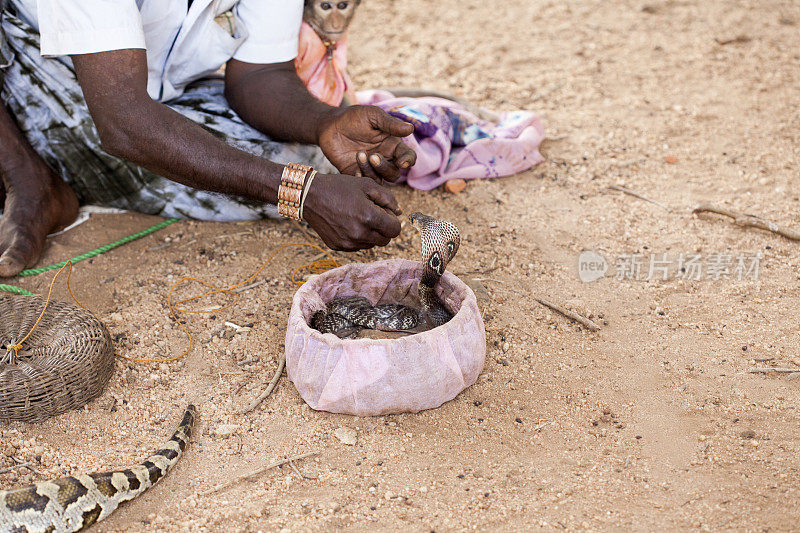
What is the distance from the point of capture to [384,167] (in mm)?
3137

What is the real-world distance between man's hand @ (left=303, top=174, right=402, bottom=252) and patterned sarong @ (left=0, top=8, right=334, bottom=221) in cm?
87

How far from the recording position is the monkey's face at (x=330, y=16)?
12.2 ft

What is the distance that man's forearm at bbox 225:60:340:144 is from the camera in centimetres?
339

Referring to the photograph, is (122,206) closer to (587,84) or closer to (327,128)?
(327,128)

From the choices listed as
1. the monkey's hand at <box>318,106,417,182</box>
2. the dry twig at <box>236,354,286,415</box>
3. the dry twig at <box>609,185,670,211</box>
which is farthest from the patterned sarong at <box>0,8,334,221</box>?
the dry twig at <box>609,185,670,211</box>

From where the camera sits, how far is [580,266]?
3471mm

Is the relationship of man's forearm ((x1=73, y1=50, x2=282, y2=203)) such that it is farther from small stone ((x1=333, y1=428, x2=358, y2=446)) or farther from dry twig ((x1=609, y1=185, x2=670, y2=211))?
dry twig ((x1=609, y1=185, x2=670, y2=211))

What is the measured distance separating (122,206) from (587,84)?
10.6 feet

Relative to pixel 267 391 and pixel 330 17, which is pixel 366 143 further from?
pixel 267 391

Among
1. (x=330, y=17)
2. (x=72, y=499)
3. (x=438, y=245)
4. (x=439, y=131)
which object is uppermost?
(x=330, y=17)

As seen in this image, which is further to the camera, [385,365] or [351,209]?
[351,209]

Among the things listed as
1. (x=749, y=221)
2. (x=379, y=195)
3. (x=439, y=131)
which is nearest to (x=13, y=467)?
(x=379, y=195)

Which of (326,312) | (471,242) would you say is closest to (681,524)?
(326,312)

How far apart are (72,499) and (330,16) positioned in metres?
2.52
